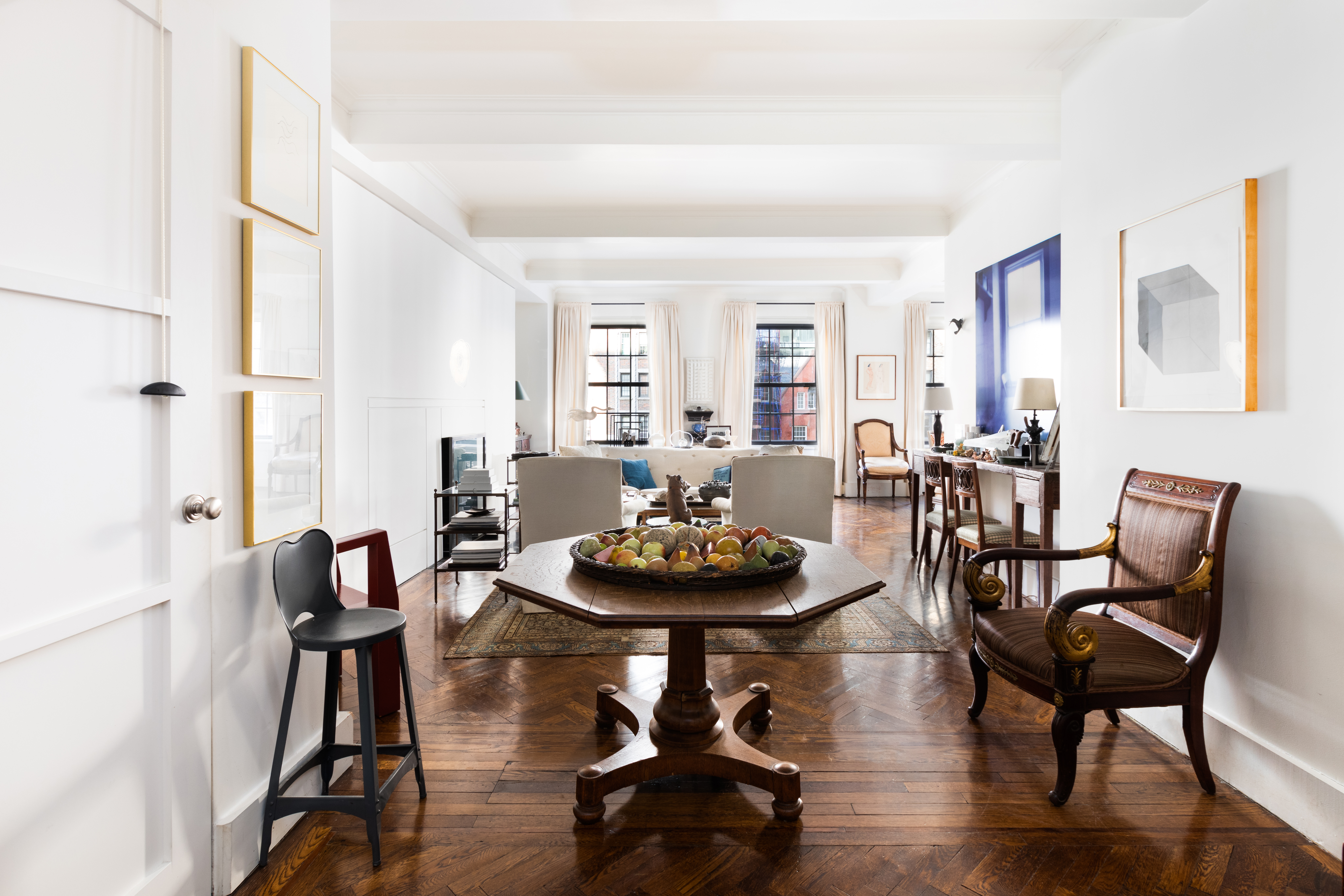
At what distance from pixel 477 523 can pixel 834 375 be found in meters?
6.61

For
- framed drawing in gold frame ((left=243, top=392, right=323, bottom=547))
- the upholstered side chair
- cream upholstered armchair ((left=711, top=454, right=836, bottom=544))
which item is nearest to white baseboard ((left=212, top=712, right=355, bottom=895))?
framed drawing in gold frame ((left=243, top=392, right=323, bottom=547))

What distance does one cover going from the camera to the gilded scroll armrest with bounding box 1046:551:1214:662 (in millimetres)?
2047

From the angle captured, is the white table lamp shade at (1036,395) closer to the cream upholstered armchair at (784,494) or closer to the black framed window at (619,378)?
the cream upholstered armchair at (784,494)

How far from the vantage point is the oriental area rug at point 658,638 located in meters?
3.43

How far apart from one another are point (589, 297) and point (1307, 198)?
8.56 meters

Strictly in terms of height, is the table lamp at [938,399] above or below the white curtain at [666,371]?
below

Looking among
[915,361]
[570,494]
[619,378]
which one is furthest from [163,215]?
[915,361]

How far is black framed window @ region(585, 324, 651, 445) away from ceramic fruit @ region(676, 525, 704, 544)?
25.2 feet

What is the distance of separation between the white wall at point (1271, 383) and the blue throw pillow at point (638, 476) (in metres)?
4.74

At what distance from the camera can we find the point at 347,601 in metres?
2.67

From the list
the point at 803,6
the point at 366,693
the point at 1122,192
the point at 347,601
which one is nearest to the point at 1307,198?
the point at 1122,192

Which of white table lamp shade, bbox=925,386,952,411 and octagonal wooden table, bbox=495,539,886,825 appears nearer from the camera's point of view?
octagonal wooden table, bbox=495,539,886,825

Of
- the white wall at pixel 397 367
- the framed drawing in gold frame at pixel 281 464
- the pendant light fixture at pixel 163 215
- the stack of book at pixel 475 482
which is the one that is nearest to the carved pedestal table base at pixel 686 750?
the framed drawing in gold frame at pixel 281 464

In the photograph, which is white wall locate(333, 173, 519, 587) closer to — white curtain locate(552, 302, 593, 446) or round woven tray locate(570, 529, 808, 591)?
round woven tray locate(570, 529, 808, 591)
